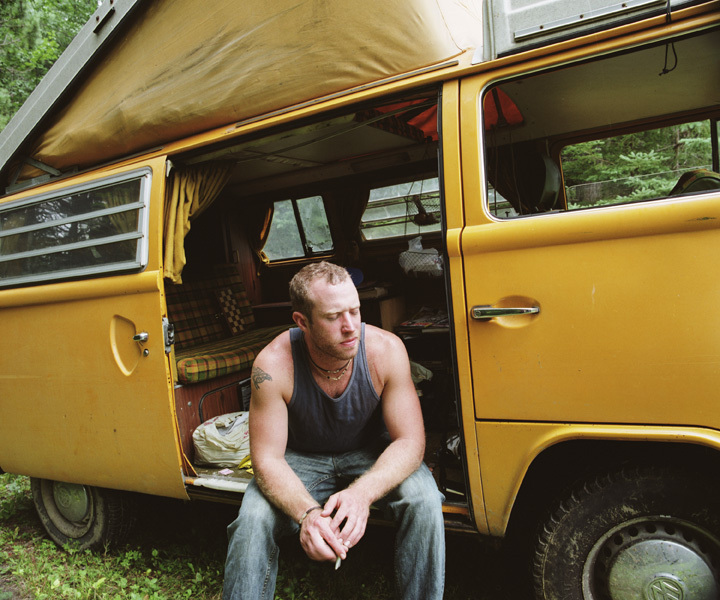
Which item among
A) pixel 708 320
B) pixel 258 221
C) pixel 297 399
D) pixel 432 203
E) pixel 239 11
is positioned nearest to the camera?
pixel 708 320

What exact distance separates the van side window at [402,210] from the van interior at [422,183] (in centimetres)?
1

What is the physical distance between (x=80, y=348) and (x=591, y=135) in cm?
361

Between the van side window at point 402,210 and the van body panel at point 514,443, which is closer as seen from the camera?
the van body panel at point 514,443

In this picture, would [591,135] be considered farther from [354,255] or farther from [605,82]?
[354,255]

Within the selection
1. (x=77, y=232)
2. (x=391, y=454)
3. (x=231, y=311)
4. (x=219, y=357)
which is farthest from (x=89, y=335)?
(x=231, y=311)

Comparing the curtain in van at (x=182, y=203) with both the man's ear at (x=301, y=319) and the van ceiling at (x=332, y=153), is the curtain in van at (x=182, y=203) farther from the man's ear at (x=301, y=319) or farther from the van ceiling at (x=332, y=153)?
the man's ear at (x=301, y=319)

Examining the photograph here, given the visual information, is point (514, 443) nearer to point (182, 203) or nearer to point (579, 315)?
point (579, 315)

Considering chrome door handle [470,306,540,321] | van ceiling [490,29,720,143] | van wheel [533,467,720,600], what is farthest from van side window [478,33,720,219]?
van wheel [533,467,720,600]

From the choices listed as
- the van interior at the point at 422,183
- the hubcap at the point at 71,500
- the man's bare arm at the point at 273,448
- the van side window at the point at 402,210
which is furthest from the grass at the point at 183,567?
the van side window at the point at 402,210

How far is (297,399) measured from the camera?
2.29 meters

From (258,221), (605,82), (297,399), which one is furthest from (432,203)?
(297,399)

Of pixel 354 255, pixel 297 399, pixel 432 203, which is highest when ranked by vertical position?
pixel 432 203

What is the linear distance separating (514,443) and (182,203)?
2.18 metres

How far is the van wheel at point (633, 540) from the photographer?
1792 millimetres
